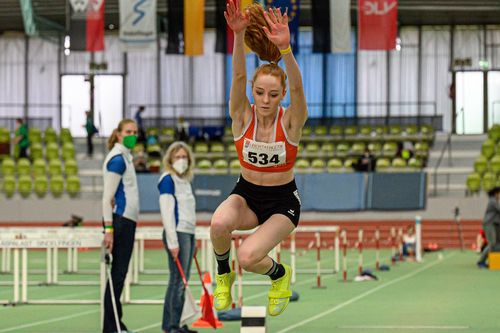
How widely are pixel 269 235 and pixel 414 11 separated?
35.2 metres

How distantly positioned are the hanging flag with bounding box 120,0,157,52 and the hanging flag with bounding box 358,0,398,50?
5.95m

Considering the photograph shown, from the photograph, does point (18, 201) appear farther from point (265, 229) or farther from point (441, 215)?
point (265, 229)

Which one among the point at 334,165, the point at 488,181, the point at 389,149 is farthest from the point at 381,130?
the point at 488,181

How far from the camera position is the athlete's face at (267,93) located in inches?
277

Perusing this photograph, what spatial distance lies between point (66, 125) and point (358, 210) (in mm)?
14736

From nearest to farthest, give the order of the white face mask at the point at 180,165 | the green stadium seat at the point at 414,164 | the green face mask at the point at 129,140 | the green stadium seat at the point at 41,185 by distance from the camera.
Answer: the green face mask at the point at 129,140
the white face mask at the point at 180,165
the green stadium seat at the point at 41,185
the green stadium seat at the point at 414,164

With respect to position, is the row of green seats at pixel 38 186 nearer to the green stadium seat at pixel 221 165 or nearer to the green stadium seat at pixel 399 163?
the green stadium seat at pixel 221 165

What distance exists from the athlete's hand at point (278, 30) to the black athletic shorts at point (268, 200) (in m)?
1.10

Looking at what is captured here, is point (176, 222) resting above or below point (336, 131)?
below

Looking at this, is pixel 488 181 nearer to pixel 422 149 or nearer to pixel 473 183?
pixel 473 183

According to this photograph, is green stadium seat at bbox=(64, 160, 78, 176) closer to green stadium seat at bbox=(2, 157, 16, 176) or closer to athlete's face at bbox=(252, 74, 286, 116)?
green stadium seat at bbox=(2, 157, 16, 176)

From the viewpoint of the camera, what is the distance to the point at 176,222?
11523 millimetres

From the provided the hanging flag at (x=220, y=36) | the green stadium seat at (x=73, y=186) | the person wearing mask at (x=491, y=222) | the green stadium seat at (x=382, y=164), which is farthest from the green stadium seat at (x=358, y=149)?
the person wearing mask at (x=491, y=222)

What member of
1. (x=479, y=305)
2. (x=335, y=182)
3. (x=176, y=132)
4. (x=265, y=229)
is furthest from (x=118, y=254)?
(x=176, y=132)
